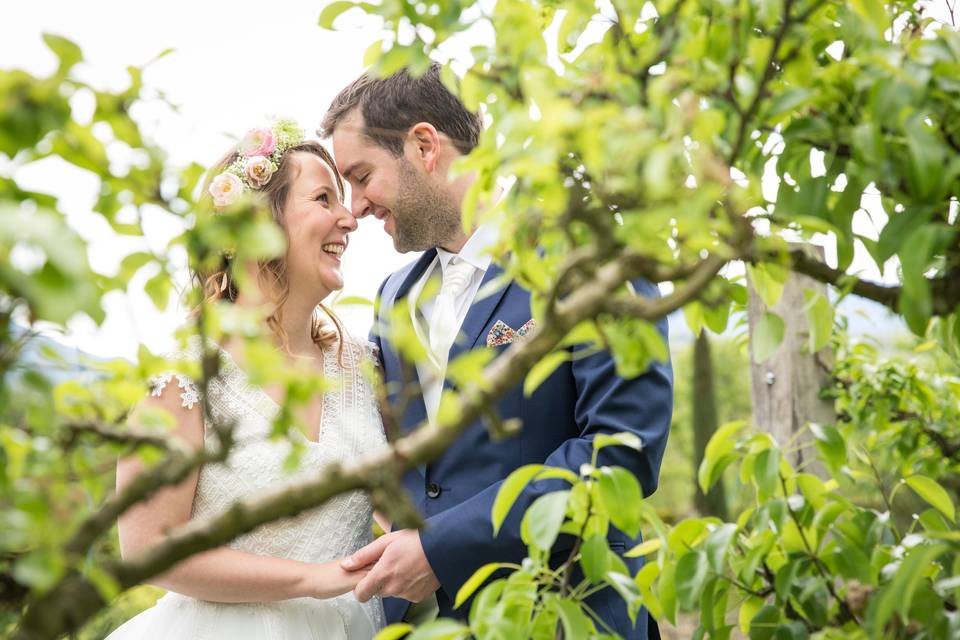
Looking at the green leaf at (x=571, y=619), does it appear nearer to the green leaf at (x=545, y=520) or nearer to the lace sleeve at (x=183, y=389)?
the green leaf at (x=545, y=520)

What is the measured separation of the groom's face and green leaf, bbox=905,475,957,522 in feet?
4.61

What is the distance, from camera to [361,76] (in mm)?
2771

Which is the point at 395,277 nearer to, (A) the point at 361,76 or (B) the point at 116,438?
(A) the point at 361,76

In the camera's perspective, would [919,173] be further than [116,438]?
Yes

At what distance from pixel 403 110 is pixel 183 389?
0.94 m

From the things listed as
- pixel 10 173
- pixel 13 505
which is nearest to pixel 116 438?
pixel 13 505

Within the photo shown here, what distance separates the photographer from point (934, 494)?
1336 mm

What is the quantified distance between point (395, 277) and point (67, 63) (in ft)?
6.73

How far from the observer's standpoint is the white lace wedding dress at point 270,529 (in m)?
2.20

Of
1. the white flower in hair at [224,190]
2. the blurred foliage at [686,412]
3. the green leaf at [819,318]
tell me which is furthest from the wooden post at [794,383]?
the blurred foliage at [686,412]

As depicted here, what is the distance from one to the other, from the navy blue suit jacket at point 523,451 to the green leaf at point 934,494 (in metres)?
0.66

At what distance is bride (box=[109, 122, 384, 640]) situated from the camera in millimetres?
2113

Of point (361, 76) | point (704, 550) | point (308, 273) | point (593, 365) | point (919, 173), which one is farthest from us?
point (361, 76)

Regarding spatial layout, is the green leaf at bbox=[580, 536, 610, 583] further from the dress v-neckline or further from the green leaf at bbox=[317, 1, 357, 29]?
the dress v-neckline
